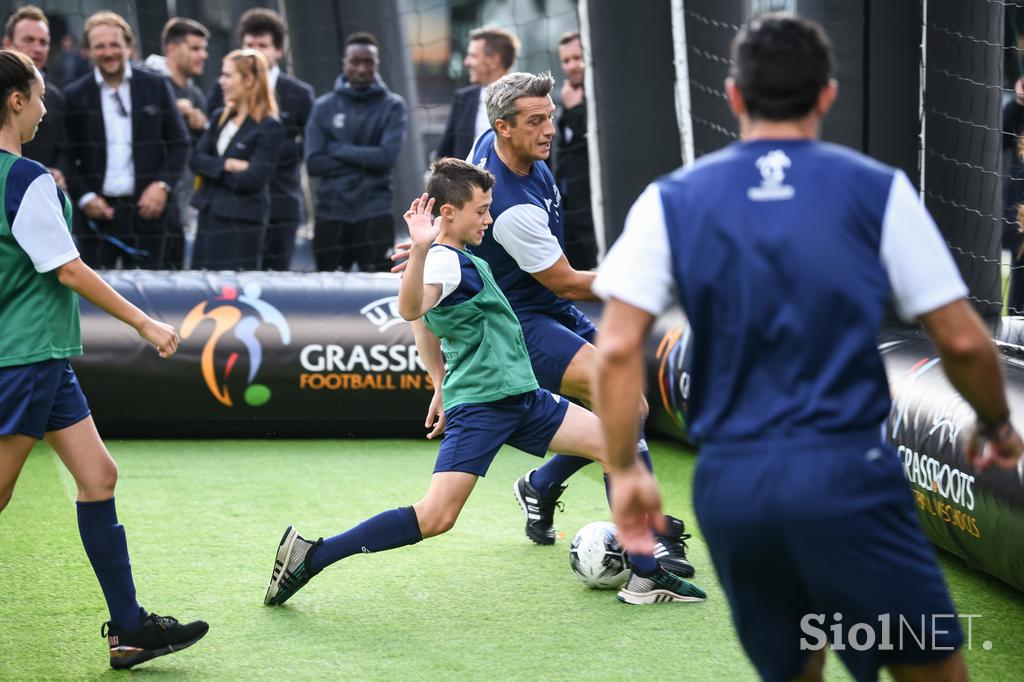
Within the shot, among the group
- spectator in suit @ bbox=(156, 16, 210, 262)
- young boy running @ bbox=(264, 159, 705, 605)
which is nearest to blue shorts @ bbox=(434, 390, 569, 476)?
young boy running @ bbox=(264, 159, 705, 605)

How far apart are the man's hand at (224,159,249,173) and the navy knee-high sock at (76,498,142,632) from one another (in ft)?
15.5

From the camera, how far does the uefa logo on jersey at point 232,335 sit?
717 centimetres

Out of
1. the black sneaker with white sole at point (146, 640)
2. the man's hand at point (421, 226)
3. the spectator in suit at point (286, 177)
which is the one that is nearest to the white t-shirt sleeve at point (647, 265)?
the man's hand at point (421, 226)

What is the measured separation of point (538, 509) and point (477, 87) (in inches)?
163

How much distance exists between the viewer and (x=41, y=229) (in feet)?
11.5

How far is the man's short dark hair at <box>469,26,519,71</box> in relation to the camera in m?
8.36

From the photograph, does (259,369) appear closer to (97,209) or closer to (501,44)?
(97,209)

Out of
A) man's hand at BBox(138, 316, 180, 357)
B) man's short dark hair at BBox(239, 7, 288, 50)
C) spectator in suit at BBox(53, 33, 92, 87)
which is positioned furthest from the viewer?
spectator in suit at BBox(53, 33, 92, 87)

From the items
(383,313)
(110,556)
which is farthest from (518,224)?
(383,313)

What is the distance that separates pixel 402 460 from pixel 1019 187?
3.83 m

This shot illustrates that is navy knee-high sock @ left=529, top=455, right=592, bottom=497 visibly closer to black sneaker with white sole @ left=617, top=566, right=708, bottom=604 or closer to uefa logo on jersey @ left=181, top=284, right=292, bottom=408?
black sneaker with white sole @ left=617, top=566, right=708, bottom=604

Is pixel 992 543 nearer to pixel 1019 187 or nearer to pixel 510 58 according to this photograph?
pixel 1019 187

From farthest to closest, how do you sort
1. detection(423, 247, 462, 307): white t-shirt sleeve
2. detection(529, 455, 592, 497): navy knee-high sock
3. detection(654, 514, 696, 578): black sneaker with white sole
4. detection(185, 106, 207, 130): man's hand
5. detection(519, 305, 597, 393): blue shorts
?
detection(185, 106, 207, 130): man's hand < detection(529, 455, 592, 497): navy knee-high sock < detection(519, 305, 597, 393): blue shorts < detection(654, 514, 696, 578): black sneaker with white sole < detection(423, 247, 462, 307): white t-shirt sleeve

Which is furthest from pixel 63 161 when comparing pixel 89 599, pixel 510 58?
pixel 89 599
